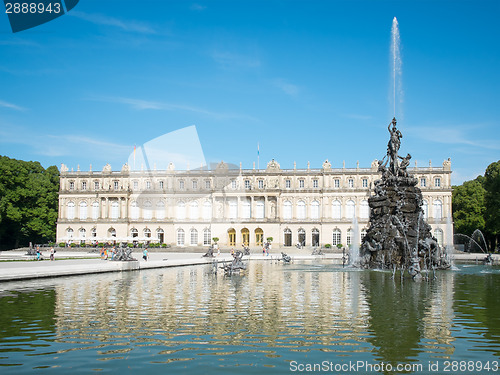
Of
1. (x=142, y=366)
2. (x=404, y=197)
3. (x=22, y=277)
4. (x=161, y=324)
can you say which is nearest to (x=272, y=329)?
(x=161, y=324)

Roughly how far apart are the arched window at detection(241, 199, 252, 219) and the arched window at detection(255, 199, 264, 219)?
3.32 ft

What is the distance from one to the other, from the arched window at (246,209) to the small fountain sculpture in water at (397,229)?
52.4 m

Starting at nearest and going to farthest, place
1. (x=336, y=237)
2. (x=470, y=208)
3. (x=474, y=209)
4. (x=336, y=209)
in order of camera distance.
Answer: (x=474, y=209) → (x=470, y=208) → (x=336, y=237) → (x=336, y=209)

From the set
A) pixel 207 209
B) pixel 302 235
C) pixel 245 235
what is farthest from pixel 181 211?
pixel 302 235

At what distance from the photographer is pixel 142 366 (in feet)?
29.7

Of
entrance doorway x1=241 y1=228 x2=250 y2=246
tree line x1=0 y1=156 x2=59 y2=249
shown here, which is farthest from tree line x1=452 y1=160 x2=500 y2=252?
tree line x1=0 y1=156 x2=59 y2=249

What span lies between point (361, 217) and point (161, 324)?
70913 mm

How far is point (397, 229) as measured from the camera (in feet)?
94.1

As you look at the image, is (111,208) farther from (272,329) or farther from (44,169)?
(272,329)

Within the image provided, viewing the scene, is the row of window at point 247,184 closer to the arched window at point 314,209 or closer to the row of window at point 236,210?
the row of window at point 236,210

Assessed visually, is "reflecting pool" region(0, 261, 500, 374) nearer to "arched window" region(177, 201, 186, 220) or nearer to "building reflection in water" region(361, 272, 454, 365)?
"building reflection in water" region(361, 272, 454, 365)

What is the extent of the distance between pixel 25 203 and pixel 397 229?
196ft

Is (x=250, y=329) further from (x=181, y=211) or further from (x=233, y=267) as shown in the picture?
(x=181, y=211)

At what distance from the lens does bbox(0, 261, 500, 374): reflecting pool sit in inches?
364
